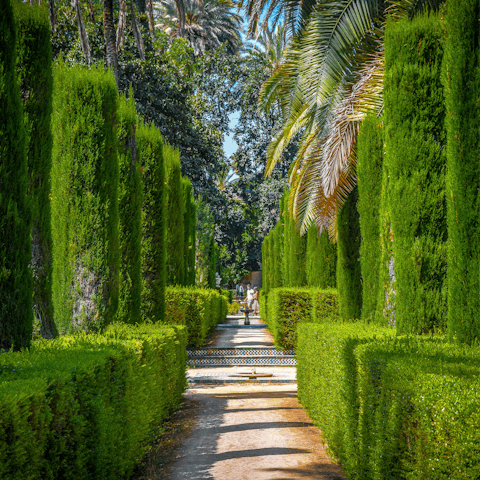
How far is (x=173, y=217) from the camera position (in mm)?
15438

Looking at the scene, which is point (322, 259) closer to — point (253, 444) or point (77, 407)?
point (253, 444)

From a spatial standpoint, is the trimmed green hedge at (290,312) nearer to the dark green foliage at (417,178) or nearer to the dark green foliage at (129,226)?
the dark green foliage at (129,226)

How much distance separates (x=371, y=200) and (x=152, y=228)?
4866 millimetres

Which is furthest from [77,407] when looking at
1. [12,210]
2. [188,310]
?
[188,310]

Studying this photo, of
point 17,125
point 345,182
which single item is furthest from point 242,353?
point 17,125

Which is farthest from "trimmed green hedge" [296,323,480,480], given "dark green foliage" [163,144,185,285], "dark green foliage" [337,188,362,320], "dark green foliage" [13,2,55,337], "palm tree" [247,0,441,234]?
"dark green foliage" [163,144,185,285]

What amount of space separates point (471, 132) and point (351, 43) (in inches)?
259

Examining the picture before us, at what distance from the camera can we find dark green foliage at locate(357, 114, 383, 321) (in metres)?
8.79

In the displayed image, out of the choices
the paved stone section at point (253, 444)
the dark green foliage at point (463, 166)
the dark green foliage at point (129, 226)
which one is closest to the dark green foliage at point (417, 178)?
the dark green foliage at point (463, 166)

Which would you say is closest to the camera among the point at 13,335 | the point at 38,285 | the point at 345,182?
the point at 13,335

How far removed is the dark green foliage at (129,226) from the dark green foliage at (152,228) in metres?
1.48

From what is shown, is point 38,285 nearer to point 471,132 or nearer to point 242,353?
point 471,132

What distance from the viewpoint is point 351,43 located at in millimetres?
10391

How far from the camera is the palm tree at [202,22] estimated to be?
38678 mm
